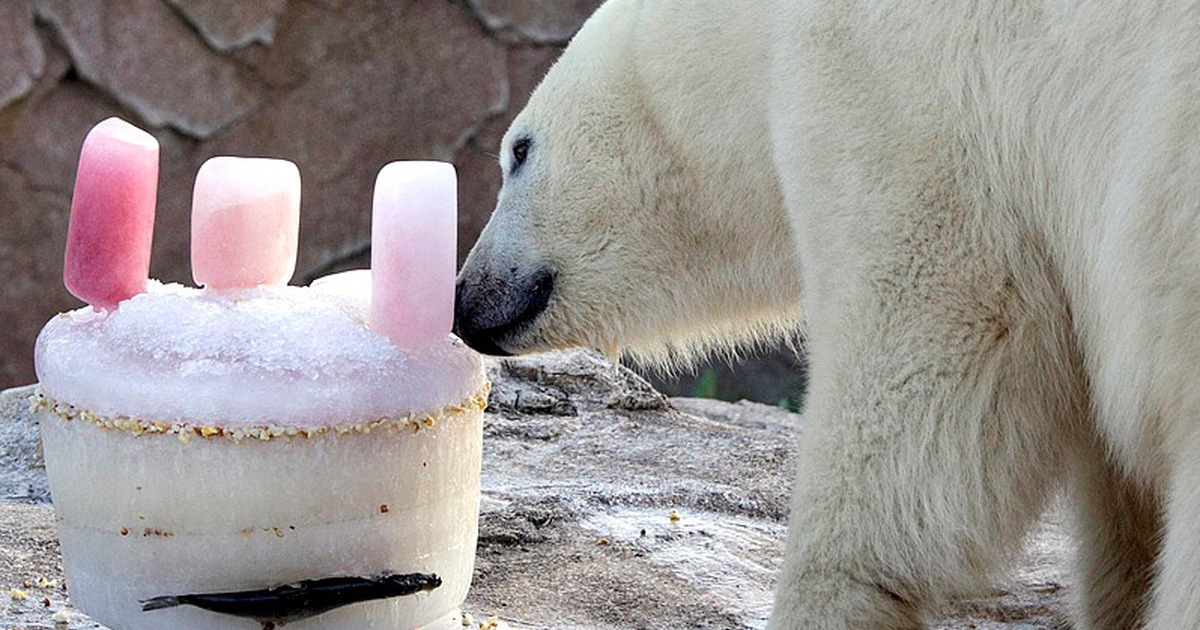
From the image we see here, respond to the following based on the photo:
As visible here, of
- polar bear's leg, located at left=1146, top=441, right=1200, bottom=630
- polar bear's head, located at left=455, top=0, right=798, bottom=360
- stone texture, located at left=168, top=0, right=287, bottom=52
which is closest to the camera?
polar bear's leg, located at left=1146, top=441, right=1200, bottom=630

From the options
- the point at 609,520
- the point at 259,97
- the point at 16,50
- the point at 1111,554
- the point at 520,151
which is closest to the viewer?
the point at 1111,554

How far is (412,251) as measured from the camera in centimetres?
155

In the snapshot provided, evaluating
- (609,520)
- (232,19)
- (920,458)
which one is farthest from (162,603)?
(232,19)

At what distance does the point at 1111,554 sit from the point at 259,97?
3923mm

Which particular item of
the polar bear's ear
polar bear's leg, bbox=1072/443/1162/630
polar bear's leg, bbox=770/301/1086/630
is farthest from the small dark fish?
polar bear's leg, bbox=1072/443/1162/630

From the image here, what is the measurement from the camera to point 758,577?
7.85ft

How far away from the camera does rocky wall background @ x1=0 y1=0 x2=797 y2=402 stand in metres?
5.11

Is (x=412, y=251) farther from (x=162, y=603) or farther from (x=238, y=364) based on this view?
(x=162, y=603)

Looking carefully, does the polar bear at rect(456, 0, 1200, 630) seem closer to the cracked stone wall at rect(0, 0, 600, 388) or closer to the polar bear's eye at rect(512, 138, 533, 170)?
the polar bear's eye at rect(512, 138, 533, 170)

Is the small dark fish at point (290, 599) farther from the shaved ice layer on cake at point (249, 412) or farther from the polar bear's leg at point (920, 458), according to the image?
the polar bear's leg at point (920, 458)

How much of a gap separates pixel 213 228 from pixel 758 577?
114 centimetres

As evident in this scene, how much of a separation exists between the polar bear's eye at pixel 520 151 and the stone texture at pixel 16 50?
3297mm

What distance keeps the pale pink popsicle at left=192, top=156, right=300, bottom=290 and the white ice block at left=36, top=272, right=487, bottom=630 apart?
0.03 m

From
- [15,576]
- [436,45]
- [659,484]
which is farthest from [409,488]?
[436,45]
